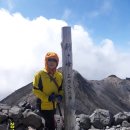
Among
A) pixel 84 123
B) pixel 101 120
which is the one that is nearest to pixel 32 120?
pixel 84 123

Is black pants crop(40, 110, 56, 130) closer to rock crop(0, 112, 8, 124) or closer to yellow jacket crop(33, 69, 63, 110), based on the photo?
yellow jacket crop(33, 69, 63, 110)

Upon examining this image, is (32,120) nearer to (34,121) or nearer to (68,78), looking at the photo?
(34,121)

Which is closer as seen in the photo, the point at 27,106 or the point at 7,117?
the point at 7,117

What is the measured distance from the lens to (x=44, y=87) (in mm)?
9055

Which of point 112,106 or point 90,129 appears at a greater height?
point 112,106

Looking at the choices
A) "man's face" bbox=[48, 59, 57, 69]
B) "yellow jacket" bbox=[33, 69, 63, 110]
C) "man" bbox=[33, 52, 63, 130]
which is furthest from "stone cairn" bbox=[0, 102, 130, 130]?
"man's face" bbox=[48, 59, 57, 69]

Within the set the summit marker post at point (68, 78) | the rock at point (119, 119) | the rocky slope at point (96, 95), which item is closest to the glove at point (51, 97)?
the summit marker post at point (68, 78)

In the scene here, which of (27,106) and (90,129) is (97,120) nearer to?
(90,129)

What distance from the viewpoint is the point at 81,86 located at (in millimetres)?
43438

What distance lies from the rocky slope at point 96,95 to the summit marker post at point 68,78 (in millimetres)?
24708

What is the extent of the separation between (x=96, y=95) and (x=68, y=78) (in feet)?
120

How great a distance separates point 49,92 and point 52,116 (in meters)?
0.62

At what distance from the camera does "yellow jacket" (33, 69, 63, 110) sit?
354 inches

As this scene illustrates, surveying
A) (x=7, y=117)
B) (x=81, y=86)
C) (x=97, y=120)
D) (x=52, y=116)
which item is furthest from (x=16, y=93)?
(x=52, y=116)
